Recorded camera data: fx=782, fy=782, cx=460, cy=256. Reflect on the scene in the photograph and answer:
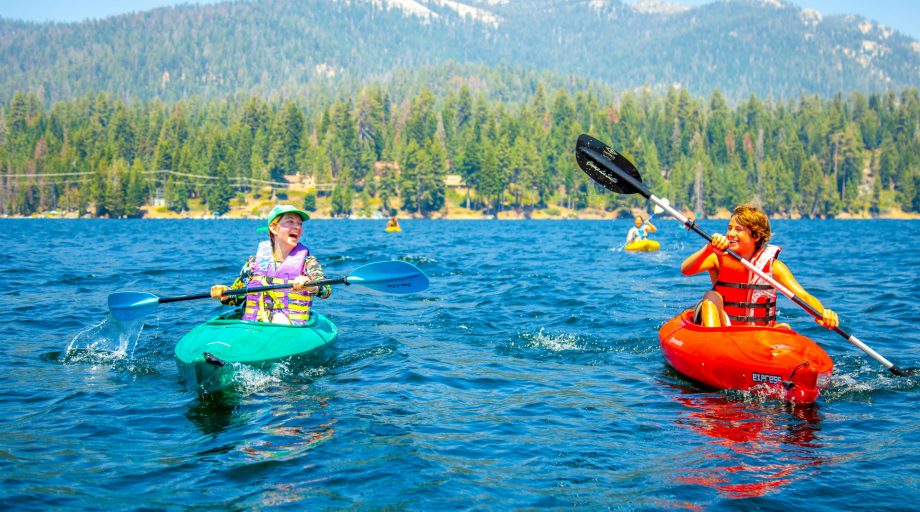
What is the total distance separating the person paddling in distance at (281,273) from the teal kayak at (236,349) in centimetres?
36

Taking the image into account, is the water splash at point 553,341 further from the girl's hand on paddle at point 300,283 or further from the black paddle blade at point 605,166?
the girl's hand on paddle at point 300,283

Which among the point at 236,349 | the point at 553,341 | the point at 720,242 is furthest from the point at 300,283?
the point at 720,242

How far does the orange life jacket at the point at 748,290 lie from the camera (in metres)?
9.76

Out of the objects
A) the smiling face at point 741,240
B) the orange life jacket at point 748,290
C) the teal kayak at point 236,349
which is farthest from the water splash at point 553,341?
the teal kayak at point 236,349

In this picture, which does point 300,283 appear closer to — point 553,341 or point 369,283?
point 369,283

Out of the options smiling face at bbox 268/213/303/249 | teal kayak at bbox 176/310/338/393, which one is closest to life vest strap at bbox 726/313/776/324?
teal kayak at bbox 176/310/338/393

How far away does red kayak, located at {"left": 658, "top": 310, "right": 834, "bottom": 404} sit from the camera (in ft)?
27.9

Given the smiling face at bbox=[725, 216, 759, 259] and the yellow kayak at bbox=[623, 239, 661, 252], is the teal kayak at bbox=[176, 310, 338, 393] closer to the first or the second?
the smiling face at bbox=[725, 216, 759, 259]

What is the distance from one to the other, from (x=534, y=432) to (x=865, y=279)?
1894cm

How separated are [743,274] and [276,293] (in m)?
6.11

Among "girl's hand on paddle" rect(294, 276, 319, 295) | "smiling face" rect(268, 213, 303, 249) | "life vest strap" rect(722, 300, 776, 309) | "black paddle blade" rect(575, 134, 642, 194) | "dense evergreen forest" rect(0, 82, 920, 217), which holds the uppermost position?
"dense evergreen forest" rect(0, 82, 920, 217)

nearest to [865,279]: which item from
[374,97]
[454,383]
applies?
[454,383]

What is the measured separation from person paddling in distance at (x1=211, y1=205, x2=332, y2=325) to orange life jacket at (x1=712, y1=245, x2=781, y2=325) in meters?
5.19

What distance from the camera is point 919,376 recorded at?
9.94 meters
